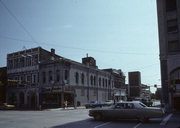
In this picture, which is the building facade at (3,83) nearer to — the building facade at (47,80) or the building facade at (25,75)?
the building facade at (25,75)

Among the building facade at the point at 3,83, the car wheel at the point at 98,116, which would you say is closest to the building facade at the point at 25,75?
the building facade at the point at 3,83

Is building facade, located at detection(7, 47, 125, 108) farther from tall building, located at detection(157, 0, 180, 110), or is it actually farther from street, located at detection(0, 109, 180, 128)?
street, located at detection(0, 109, 180, 128)

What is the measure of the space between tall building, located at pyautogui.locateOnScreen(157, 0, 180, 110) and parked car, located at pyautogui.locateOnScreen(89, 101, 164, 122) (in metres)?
14.8

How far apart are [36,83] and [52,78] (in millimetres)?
4379

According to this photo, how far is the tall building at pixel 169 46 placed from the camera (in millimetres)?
29922

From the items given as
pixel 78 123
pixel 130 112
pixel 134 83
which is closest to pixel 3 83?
pixel 78 123

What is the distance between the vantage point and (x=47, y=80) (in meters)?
44.9

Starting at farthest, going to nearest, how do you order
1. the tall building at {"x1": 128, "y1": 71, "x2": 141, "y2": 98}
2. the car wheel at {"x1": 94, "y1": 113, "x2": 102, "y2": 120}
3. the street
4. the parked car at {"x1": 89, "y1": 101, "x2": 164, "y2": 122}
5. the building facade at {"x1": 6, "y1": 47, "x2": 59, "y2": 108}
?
1. the tall building at {"x1": 128, "y1": 71, "x2": 141, "y2": 98}
2. the building facade at {"x1": 6, "y1": 47, "x2": 59, "y2": 108}
3. the car wheel at {"x1": 94, "y1": 113, "x2": 102, "y2": 120}
4. the parked car at {"x1": 89, "y1": 101, "x2": 164, "y2": 122}
5. the street

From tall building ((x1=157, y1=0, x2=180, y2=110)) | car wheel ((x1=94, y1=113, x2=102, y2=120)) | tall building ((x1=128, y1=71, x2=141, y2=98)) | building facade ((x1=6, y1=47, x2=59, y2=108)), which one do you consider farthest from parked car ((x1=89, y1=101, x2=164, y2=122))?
tall building ((x1=128, y1=71, x2=141, y2=98))

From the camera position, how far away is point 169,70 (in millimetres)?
30453

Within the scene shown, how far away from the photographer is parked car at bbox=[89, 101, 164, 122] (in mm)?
15586

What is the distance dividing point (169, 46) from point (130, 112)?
18826 millimetres

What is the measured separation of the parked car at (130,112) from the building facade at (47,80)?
2631cm

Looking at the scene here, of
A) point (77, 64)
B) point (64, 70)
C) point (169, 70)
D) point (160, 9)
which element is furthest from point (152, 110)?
point (77, 64)
